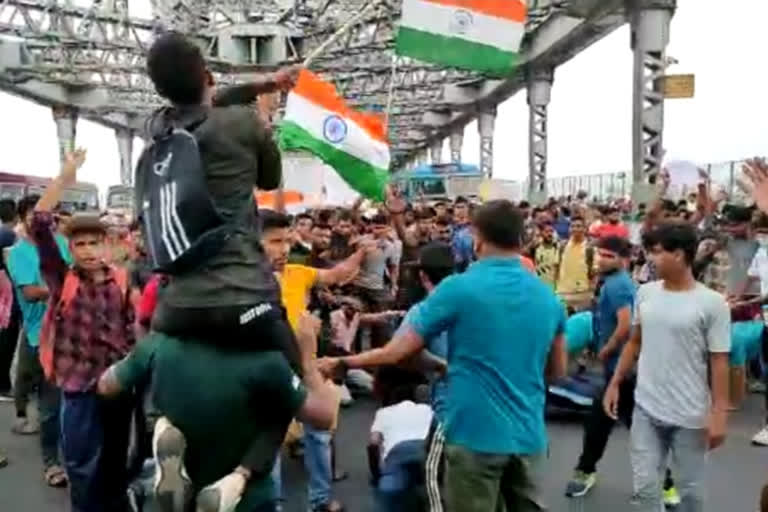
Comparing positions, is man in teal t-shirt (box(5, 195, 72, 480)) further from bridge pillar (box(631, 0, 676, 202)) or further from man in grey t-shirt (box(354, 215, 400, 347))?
bridge pillar (box(631, 0, 676, 202))

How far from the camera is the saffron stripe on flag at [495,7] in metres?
11.0

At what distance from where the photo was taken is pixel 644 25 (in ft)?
70.9

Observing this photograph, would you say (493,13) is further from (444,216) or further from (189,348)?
(189,348)

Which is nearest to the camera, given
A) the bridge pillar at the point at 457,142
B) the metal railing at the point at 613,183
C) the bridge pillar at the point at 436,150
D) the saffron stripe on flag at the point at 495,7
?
the saffron stripe on flag at the point at 495,7

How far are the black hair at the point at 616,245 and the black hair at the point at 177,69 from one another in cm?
483

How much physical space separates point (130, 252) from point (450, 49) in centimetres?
390

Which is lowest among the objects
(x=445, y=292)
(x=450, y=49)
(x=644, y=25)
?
(x=445, y=292)

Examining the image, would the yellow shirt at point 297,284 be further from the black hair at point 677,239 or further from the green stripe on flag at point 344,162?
the green stripe on flag at point 344,162

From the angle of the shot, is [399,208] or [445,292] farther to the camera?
[399,208]

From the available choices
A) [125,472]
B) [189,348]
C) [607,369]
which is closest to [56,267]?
[125,472]

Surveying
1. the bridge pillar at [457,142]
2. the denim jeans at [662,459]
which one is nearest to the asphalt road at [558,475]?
the denim jeans at [662,459]

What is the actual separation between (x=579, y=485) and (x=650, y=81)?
15275 mm

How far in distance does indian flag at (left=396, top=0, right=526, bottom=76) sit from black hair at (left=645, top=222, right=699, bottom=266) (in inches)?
237

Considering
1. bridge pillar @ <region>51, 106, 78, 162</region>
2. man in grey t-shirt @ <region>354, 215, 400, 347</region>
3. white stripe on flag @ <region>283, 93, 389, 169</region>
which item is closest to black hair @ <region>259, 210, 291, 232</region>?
white stripe on flag @ <region>283, 93, 389, 169</region>
